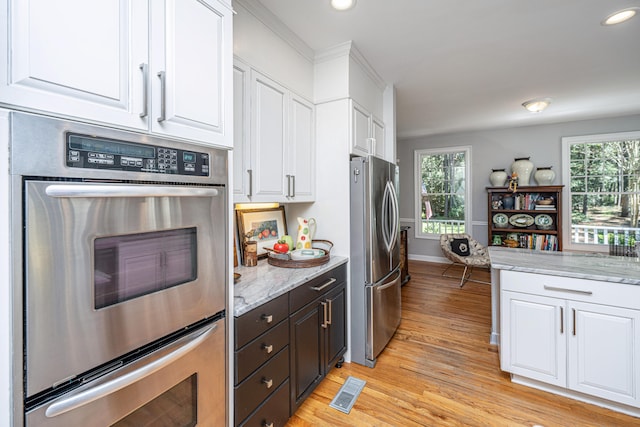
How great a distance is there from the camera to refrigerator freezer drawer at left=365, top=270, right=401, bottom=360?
91.0 inches

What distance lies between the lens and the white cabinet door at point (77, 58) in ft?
2.25

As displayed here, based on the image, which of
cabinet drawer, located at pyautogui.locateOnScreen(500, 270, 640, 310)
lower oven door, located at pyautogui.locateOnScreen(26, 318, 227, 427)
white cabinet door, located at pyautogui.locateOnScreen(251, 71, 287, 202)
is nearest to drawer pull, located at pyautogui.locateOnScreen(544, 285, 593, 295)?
cabinet drawer, located at pyautogui.locateOnScreen(500, 270, 640, 310)

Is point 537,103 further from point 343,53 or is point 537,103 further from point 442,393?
point 442,393

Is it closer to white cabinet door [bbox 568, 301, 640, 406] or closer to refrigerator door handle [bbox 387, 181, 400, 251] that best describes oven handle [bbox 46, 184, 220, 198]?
refrigerator door handle [bbox 387, 181, 400, 251]

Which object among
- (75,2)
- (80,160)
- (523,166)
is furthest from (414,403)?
(523,166)

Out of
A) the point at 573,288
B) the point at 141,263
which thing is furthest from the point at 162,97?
the point at 573,288

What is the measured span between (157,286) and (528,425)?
2191 mm

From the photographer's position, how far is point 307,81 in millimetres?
2434

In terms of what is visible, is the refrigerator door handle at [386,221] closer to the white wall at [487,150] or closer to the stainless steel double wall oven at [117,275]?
the stainless steel double wall oven at [117,275]

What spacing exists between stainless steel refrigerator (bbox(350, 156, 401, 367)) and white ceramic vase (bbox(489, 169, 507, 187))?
385 centimetres

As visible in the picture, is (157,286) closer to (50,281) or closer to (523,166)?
(50,281)

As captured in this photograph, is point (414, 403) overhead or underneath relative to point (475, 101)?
underneath

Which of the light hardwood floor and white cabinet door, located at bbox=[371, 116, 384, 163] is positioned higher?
white cabinet door, located at bbox=[371, 116, 384, 163]

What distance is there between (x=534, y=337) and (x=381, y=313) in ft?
3.47
